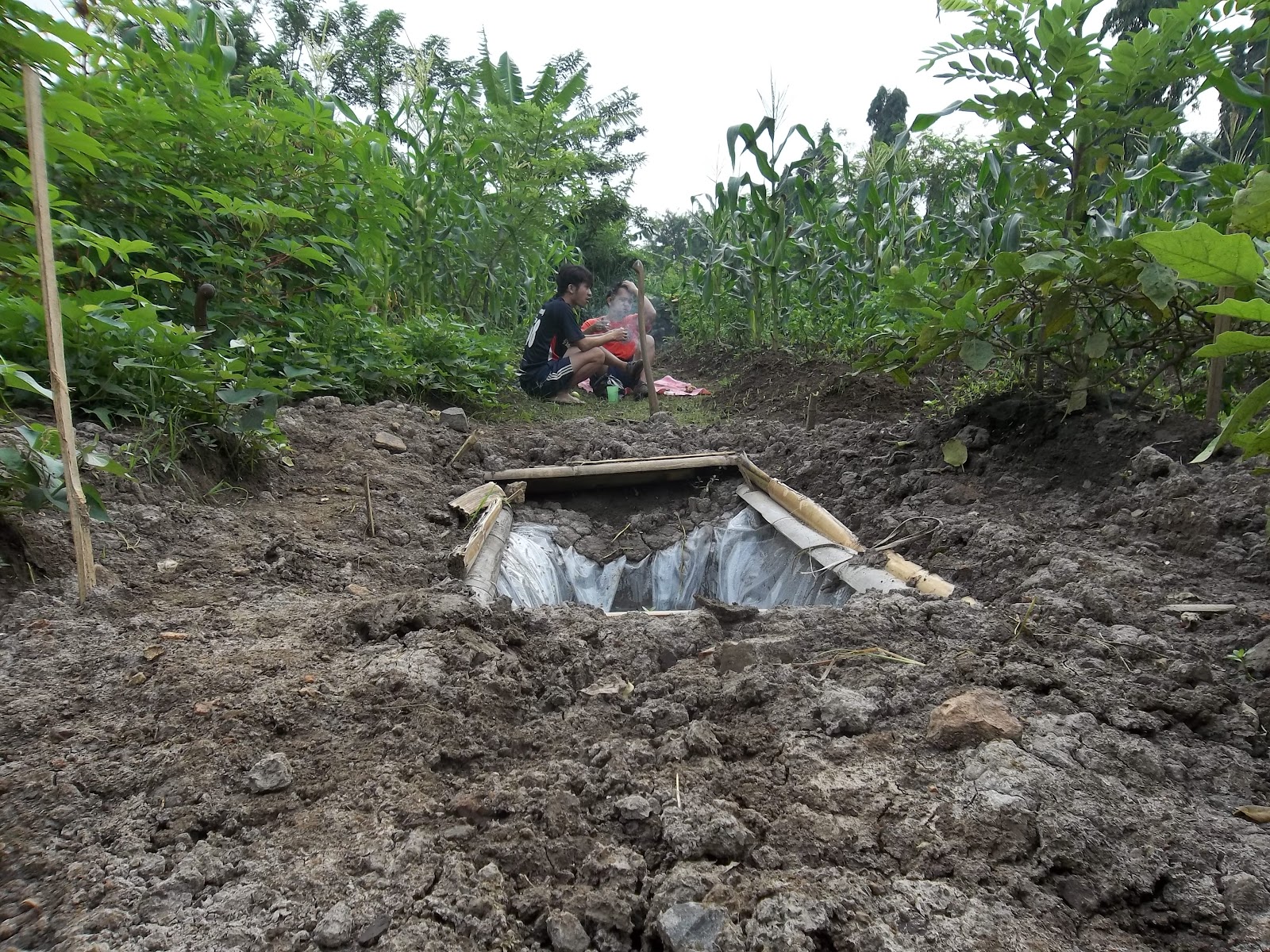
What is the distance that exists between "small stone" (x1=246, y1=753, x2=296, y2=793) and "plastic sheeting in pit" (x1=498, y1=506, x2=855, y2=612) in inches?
57.5

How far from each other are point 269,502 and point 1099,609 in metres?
2.60

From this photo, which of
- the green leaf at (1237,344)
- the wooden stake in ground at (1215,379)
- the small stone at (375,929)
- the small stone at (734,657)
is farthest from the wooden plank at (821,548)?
the small stone at (375,929)

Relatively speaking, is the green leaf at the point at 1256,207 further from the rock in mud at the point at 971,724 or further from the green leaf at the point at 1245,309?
the rock in mud at the point at 971,724

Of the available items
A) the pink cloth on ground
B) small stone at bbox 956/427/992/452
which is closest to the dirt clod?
small stone at bbox 956/427/992/452

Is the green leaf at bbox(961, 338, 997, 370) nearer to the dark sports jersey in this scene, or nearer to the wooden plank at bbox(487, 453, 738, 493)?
the wooden plank at bbox(487, 453, 738, 493)

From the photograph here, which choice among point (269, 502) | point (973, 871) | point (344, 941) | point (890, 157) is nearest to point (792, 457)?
point (269, 502)

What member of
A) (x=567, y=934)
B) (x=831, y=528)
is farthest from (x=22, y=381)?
(x=831, y=528)

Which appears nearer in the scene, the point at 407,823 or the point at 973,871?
the point at 973,871

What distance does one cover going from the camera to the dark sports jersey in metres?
6.64

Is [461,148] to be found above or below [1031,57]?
above

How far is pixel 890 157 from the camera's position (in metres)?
6.75

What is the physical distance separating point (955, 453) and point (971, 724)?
1.92 m

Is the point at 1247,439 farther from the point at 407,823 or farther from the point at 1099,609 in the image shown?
the point at 407,823

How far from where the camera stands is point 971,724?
4.10 feet
